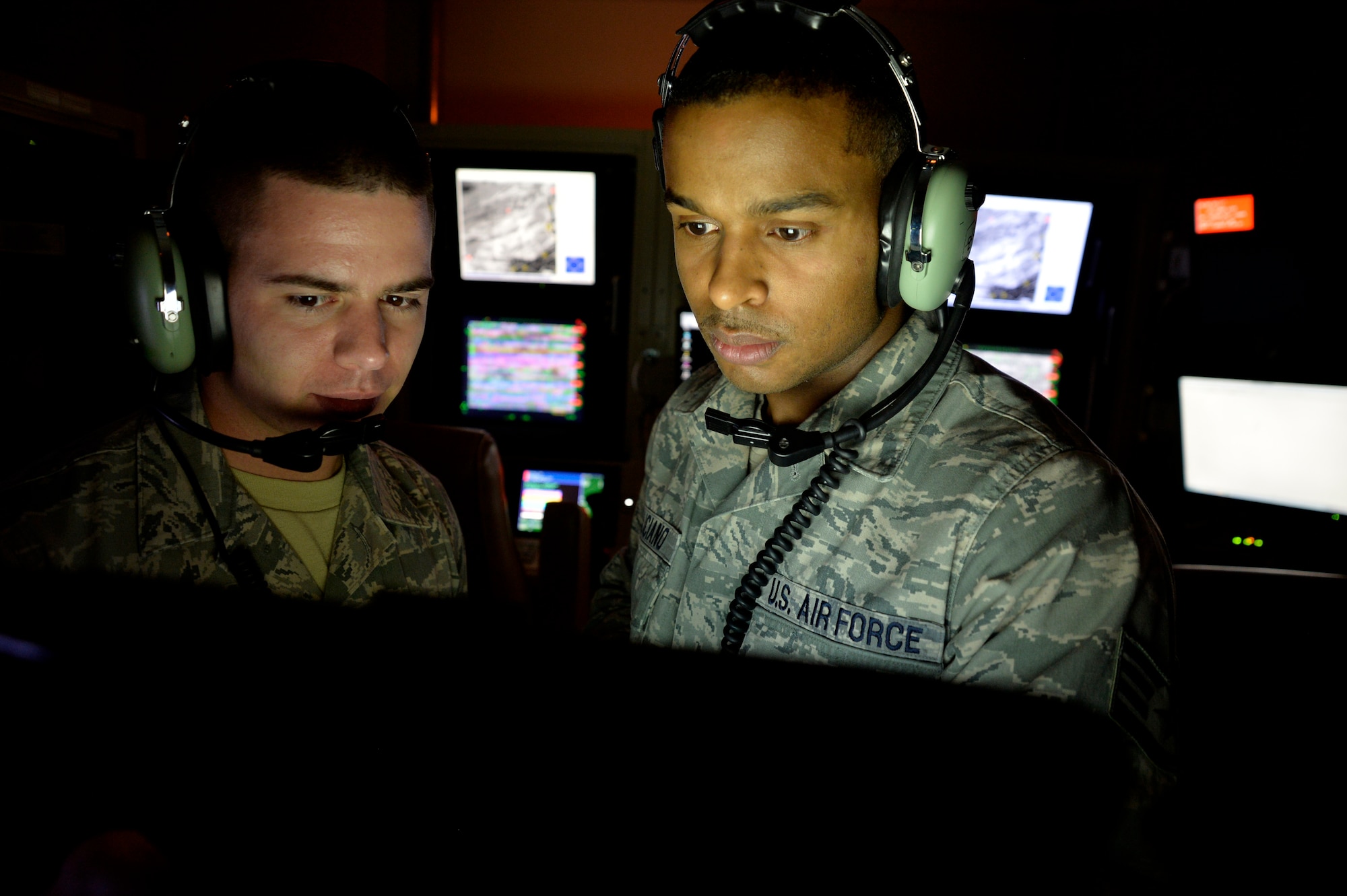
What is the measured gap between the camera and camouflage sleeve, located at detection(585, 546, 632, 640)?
1398 mm

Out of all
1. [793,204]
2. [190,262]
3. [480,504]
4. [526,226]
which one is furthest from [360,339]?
[526,226]

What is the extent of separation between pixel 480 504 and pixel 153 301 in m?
1.08

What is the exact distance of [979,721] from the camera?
12.2 inches

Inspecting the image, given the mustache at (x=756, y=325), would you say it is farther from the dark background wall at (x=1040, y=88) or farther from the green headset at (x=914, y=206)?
the dark background wall at (x=1040, y=88)

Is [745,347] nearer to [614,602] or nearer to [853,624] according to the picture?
[853,624]

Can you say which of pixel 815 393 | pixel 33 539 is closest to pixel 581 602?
pixel 815 393

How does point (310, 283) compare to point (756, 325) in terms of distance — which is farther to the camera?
point (756, 325)

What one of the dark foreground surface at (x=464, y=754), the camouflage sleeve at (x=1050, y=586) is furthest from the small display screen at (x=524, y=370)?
the dark foreground surface at (x=464, y=754)

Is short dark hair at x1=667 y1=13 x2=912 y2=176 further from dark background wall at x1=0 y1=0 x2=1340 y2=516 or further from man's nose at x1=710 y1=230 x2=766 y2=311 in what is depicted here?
dark background wall at x1=0 y1=0 x2=1340 y2=516

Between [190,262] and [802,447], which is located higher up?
[190,262]

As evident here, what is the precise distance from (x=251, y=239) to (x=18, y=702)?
0.71m

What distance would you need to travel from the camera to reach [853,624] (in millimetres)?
1005

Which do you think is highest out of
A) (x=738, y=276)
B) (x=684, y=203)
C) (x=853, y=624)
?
(x=684, y=203)

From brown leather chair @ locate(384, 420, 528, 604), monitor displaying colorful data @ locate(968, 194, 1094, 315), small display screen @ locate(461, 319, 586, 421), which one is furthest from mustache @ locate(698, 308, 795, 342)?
monitor displaying colorful data @ locate(968, 194, 1094, 315)
